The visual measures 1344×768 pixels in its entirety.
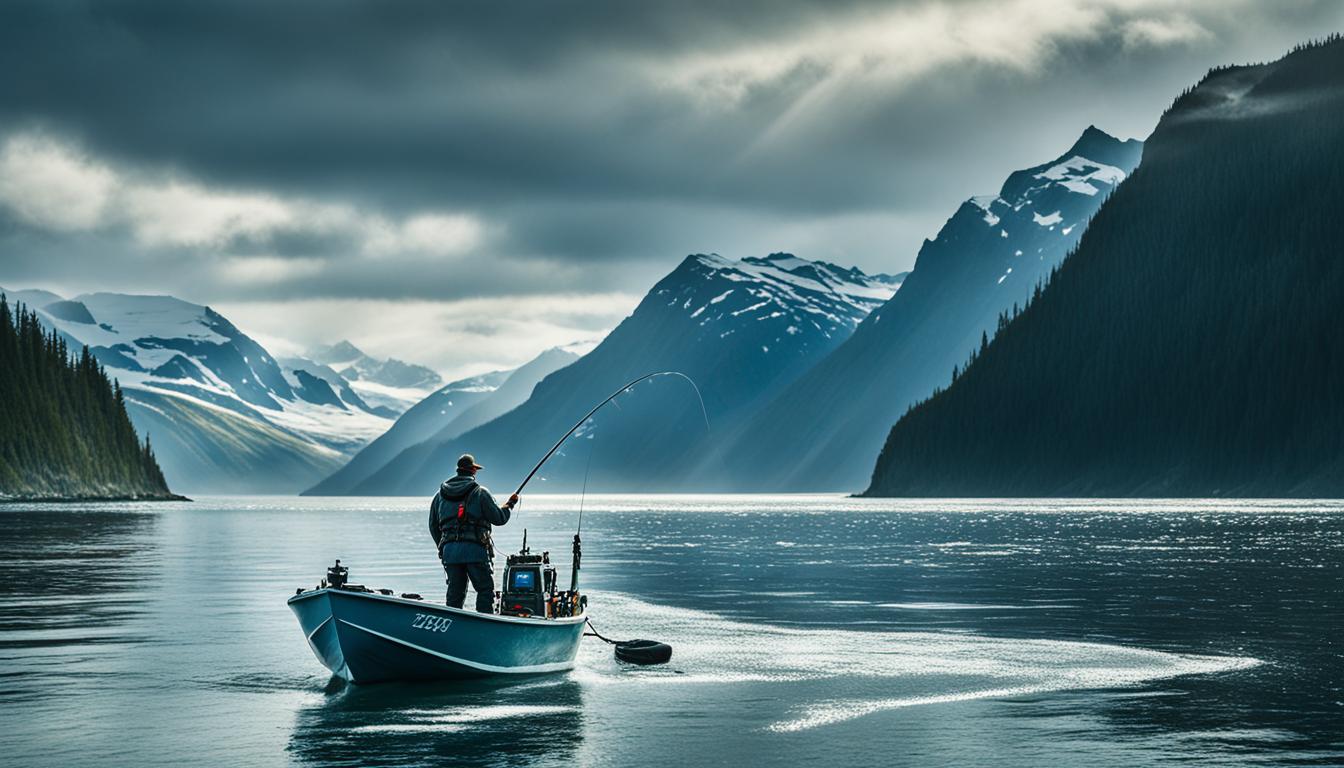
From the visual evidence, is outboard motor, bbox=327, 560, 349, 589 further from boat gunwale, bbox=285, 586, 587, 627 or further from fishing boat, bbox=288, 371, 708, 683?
boat gunwale, bbox=285, 586, 587, 627

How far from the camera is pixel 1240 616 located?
4622cm

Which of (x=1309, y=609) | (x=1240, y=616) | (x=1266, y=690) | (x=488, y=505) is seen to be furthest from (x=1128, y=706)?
(x=1309, y=609)

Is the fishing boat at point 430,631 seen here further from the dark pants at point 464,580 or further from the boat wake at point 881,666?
the boat wake at point 881,666

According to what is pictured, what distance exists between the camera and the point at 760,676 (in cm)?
3403

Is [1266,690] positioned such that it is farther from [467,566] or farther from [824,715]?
[467,566]

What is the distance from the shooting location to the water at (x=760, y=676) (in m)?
25.2

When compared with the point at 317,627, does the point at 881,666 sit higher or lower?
lower

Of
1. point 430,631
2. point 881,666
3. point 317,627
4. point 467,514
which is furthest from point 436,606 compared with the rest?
point 881,666

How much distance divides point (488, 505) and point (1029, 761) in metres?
12.5

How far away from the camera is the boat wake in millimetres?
31000

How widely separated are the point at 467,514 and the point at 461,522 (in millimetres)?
229

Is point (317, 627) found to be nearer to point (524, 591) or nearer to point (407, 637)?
point (407, 637)

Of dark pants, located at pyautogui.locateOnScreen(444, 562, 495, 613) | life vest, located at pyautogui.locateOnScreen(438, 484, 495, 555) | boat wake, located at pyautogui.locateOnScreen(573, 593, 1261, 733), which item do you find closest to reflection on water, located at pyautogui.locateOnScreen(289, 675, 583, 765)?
dark pants, located at pyautogui.locateOnScreen(444, 562, 495, 613)

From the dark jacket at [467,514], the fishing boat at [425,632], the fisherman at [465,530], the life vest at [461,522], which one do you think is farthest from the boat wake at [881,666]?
the life vest at [461,522]
